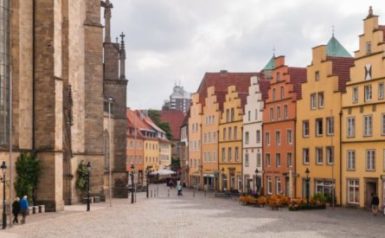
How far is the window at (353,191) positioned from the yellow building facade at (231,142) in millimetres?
24330

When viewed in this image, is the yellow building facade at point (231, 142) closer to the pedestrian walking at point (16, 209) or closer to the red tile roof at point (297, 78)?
the red tile roof at point (297, 78)

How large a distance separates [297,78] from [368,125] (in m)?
15.3

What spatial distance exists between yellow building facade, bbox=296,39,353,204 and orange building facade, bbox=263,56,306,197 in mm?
1567

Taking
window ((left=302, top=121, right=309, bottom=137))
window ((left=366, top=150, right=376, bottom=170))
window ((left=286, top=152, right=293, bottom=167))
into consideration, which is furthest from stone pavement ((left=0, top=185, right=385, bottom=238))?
window ((left=286, top=152, right=293, bottom=167))

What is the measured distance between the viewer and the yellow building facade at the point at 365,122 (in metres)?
45.0

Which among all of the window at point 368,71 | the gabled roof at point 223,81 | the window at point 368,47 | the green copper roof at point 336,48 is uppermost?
the green copper roof at point 336,48

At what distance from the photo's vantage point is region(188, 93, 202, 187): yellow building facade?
299 ft

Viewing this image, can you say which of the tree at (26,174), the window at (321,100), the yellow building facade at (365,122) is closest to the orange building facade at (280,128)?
the window at (321,100)

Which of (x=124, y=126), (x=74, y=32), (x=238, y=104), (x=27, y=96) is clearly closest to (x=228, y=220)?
(x=27, y=96)

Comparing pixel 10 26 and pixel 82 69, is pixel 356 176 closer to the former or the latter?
pixel 82 69

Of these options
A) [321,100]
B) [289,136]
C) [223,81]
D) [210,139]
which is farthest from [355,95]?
[223,81]

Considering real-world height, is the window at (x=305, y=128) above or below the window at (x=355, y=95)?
below

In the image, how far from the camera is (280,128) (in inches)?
2409

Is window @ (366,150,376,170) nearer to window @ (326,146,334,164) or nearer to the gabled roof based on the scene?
window @ (326,146,334,164)
